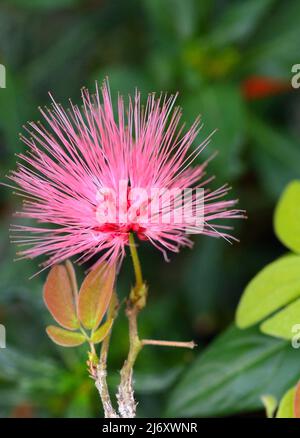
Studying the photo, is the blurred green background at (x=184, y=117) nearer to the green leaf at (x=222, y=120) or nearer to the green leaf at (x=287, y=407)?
the green leaf at (x=222, y=120)

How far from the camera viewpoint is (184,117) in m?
0.88

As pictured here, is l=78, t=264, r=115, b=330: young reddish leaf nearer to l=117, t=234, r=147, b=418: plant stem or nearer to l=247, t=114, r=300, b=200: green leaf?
l=117, t=234, r=147, b=418: plant stem

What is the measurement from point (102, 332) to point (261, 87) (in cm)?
64

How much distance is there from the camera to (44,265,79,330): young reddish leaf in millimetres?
533

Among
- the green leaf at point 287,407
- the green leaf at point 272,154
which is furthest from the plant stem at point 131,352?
the green leaf at point 272,154

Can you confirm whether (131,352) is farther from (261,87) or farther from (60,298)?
(261,87)

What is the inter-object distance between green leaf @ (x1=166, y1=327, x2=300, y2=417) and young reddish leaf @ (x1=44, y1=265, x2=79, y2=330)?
0.18 meters

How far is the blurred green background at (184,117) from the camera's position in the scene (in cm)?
77

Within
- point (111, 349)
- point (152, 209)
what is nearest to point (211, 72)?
point (111, 349)

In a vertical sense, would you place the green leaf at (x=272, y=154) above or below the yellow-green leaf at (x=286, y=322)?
above

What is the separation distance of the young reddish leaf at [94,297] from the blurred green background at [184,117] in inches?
7.4

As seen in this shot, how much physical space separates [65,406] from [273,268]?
0.31 meters

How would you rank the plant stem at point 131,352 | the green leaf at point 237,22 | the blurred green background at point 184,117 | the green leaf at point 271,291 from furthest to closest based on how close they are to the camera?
the green leaf at point 237,22 < the blurred green background at point 184,117 < the green leaf at point 271,291 < the plant stem at point 131,352

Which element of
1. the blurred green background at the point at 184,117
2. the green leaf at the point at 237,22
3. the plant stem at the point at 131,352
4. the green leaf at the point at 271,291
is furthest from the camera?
the green leaf at the point at 237,22
